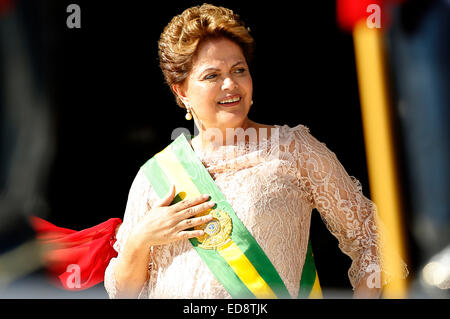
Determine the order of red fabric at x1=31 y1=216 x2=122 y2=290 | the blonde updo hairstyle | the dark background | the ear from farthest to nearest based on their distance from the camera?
the dark background
red fabric at x1=31 y1=216 x2=122 y2=290
the ear
the blonde updo hairstyle

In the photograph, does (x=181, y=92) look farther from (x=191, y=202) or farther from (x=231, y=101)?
(x=191, y=202)

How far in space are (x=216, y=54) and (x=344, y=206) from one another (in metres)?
0.71

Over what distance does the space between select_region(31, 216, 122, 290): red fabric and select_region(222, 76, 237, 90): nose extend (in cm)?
95

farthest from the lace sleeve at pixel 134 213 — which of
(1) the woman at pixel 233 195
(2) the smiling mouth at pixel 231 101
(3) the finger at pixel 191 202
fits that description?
(2) the smiling mouth at pixel 231 101

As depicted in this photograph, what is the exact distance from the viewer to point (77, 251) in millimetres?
2449

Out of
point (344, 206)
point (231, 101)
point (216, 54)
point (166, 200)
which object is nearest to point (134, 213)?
point (166, 200)

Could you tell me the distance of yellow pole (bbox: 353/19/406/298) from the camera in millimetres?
2484

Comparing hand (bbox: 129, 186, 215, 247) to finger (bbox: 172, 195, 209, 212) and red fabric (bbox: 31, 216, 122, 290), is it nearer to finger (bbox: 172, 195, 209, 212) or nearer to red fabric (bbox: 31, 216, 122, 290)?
finger (bbox: 172, 195, 209, 212)

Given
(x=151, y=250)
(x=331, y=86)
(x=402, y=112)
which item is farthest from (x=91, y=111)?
(x=402, y=112)

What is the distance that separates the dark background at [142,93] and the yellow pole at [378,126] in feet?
0.24

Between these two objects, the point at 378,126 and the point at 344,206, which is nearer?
the point at 344,206

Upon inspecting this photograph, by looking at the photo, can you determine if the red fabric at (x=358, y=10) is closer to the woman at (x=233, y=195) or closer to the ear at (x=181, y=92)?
the woman at (x=233, y=195)

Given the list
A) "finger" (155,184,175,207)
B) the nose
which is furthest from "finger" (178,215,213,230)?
the nose

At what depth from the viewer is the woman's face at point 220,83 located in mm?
1918
